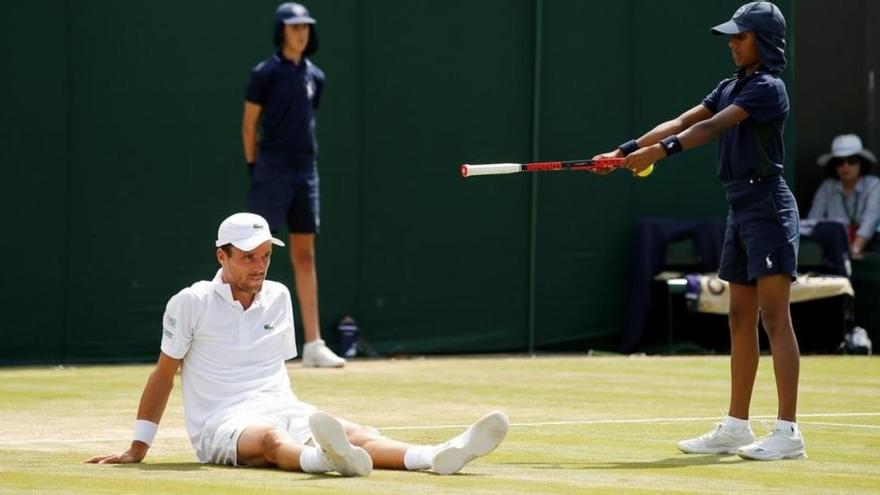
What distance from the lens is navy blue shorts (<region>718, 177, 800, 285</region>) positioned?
749 centimetres

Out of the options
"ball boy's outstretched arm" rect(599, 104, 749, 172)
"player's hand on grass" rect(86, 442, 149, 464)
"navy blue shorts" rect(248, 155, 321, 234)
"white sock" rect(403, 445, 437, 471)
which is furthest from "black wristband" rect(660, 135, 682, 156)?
"navy blue shorts" rect(248, 155, 321, 234)

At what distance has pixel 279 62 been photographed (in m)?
12.3

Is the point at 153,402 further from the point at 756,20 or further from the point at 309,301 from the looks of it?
the point at 309,301

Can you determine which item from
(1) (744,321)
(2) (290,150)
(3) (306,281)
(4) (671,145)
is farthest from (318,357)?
(4) (671,145)

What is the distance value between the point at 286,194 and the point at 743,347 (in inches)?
205

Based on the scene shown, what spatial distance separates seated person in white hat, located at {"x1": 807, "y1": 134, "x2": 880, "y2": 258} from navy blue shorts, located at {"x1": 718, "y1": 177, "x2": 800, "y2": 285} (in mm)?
7964

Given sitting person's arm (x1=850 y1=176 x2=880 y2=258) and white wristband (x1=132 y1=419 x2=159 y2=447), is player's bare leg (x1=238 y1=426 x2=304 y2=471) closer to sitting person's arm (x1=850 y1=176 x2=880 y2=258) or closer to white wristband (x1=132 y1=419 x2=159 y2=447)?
white wristband (x1=132 y1=419 x2=159 y2=447)

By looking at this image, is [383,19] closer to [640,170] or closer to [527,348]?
[527,348]

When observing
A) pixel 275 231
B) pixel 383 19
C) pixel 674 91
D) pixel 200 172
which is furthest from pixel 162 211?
pixel 674 91

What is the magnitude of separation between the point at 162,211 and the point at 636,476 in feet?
23.9

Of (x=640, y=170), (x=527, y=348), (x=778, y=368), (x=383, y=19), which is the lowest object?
(x=527, y=348)

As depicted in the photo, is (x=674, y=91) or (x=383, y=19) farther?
(x=674, y=91)

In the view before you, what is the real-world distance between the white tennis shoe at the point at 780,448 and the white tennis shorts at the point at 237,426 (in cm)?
186

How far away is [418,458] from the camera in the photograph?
6.62 metres
